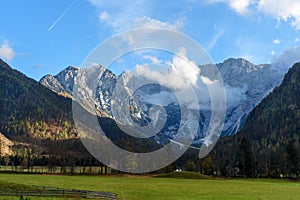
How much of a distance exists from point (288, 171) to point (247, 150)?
749 inches

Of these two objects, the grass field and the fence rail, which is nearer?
the fence rail

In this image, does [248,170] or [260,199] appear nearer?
[260,199]

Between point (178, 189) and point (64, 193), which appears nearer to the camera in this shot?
point (64, 193)

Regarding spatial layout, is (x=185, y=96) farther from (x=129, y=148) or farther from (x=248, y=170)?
(x=129, y=148)

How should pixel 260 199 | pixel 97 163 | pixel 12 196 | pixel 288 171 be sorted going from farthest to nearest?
pixel 97 163
pixel 288 171
pixel 260 199
pixel 12 196

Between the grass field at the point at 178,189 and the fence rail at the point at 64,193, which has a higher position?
the fence rail at the point at 64,193

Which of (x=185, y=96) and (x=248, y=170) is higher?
(x=185, y=96)

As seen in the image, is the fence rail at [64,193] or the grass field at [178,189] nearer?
the fence rail at [64,193]

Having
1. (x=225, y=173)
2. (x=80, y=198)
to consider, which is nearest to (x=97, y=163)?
(x=225, y=173)

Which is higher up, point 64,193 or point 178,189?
point 64,193

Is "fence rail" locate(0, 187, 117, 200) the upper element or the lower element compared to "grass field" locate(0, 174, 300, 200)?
upper

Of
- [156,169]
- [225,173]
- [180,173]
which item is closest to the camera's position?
[180,173]

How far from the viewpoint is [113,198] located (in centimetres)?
5019

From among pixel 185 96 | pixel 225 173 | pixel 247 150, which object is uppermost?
pixel 185 96
